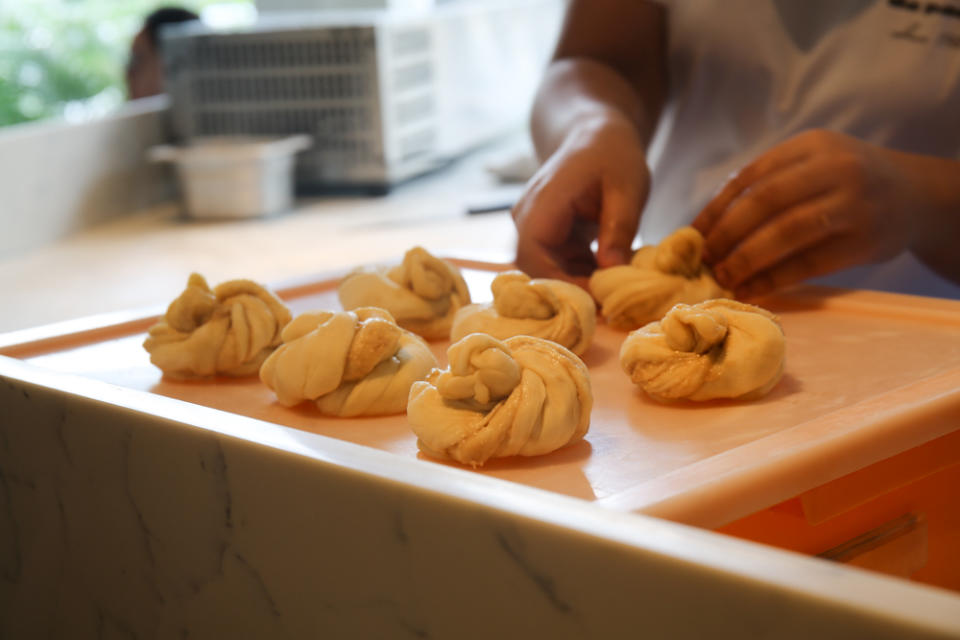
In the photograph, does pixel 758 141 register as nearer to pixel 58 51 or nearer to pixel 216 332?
pixel 216 332

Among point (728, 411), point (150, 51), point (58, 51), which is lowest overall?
point (58, 51)

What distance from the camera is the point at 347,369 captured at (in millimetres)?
871

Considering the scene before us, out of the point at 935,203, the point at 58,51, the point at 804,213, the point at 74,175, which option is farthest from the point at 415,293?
the point at 58,51

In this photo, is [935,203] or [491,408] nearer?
[491,408]

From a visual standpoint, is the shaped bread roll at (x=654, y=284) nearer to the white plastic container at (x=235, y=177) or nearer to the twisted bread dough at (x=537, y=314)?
the twisted bread dough at (x=537, y=314)

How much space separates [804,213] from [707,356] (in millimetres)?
384

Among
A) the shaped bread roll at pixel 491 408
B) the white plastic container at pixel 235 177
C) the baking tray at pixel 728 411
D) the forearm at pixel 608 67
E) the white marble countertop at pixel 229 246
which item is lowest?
the white marble countertop at pixel 229 246

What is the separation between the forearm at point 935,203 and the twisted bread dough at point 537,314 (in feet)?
1.74

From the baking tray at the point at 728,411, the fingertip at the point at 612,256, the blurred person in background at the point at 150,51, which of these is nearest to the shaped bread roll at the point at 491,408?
the baking tray at the point at 728,411

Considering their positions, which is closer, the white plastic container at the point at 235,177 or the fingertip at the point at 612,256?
the fingertip at the point at 612,256

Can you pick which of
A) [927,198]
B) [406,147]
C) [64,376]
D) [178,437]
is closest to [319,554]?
[178,437]

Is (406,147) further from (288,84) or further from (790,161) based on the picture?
(790,161)

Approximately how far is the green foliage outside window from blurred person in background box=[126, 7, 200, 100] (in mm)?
4014

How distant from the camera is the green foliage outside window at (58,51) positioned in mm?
7496
